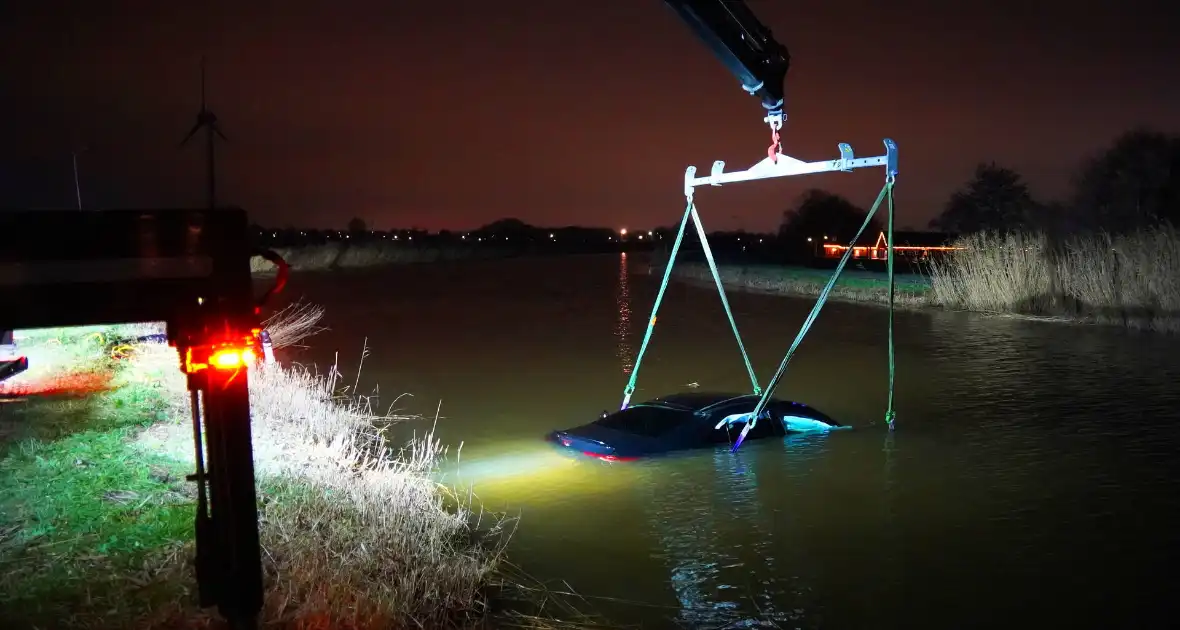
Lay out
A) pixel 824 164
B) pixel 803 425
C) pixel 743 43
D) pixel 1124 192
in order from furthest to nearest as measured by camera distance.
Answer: pixel 1124 192 < pixel 803 425 < pixel 824 164 < pixel 743 43

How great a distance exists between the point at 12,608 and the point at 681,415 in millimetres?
7715

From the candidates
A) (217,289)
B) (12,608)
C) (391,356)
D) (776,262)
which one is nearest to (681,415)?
(12,608)

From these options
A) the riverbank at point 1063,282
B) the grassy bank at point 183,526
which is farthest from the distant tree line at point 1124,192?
the grassy bank at point 183,526

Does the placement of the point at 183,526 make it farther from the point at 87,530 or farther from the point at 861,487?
the point at 861,487

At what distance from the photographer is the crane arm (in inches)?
334

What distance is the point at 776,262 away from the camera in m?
72.8

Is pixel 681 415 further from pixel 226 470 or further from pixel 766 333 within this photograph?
pixel 766 333

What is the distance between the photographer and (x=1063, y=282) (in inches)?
1196

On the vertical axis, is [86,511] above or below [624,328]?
above

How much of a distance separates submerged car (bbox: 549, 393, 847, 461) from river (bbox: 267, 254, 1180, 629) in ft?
0.73

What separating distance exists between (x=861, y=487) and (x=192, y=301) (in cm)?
894

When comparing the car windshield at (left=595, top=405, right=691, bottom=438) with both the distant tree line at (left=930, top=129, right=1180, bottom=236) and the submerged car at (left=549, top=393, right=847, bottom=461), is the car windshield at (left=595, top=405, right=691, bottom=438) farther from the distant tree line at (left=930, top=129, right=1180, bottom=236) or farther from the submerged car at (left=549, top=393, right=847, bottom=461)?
the distant tree line at (left=930, top=129, right=1180, bottom=236)

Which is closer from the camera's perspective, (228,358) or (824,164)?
(228,358)

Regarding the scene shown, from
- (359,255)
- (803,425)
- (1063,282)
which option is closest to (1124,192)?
(1063,282)
